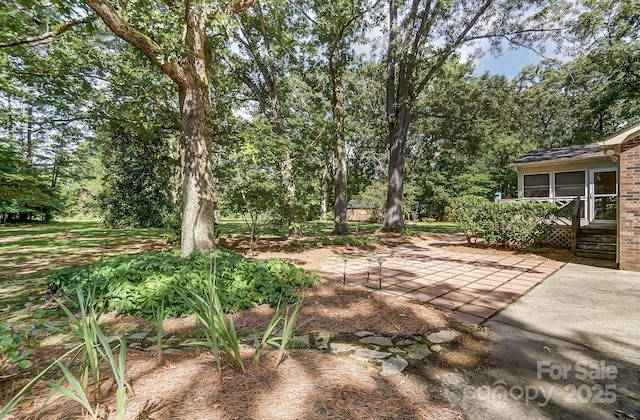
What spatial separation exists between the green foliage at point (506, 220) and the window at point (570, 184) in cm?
408

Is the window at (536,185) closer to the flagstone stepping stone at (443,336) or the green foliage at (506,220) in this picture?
the green foliage at (506,220)

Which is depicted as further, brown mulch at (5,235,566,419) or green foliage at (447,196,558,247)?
green foliage at (447,196,558,247)

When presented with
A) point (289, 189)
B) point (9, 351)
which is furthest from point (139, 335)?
point (289, 189)

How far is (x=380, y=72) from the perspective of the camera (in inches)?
725

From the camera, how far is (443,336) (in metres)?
2.58

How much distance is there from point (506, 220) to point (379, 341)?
698cm

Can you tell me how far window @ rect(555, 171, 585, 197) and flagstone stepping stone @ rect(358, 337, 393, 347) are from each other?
38.9ft

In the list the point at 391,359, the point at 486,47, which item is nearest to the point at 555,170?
the point at 486,47

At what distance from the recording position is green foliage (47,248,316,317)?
10.0 feet

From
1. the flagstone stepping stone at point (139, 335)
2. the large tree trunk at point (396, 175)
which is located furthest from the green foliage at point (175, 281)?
the large tree trunk at point (396, 175)

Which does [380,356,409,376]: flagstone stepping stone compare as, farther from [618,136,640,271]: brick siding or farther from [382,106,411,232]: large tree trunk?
[382,106,411,232]: large tree trunk

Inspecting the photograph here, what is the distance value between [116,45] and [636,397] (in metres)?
13.2

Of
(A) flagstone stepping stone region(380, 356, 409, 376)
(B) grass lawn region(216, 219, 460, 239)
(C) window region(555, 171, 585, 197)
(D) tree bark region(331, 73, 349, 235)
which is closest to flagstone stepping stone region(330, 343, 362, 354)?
(A) flagstone stepping stone region(380, 356, 409, 376)

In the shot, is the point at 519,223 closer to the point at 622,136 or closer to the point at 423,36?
the point at 622,136
